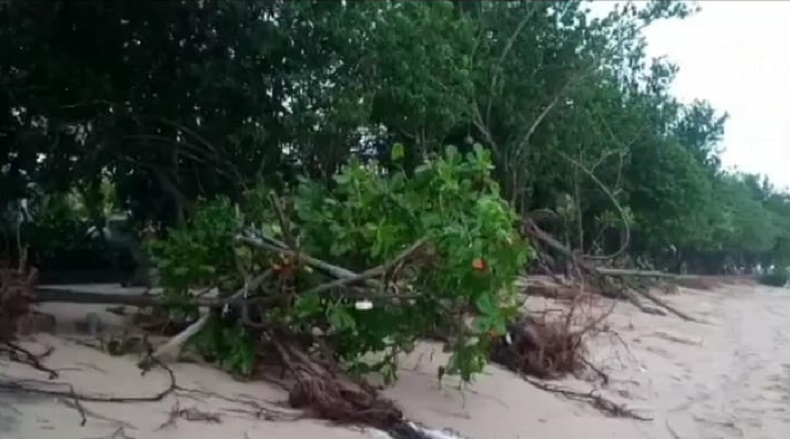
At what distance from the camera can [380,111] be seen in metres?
4.19

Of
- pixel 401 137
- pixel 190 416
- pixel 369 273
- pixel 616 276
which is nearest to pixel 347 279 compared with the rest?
pixel 369 273

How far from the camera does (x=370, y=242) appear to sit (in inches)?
177

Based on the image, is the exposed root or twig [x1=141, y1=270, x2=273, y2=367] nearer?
the exposed root

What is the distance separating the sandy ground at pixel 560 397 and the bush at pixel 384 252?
0.24 metres

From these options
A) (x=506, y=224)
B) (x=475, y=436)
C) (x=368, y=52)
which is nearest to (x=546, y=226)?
(x=506, y=224)

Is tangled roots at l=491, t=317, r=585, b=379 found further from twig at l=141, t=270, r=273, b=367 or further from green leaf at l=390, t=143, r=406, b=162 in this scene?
green leaf at l=390, t=143, r=406, b=162

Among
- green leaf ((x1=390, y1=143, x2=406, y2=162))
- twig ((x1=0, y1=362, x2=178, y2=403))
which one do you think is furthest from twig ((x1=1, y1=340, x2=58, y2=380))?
green leaf ((x1=390, y1=143, x2=406, y2=162))

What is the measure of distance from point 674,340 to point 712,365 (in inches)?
17.0

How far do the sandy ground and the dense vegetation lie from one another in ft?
0.94

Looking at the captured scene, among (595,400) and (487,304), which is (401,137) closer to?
(487,304)

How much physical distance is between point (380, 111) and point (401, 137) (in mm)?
173

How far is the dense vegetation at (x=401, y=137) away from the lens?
3.28 metres

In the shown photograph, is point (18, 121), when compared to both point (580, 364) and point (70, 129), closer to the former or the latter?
point (70, 129)

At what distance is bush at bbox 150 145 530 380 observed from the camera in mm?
4230
